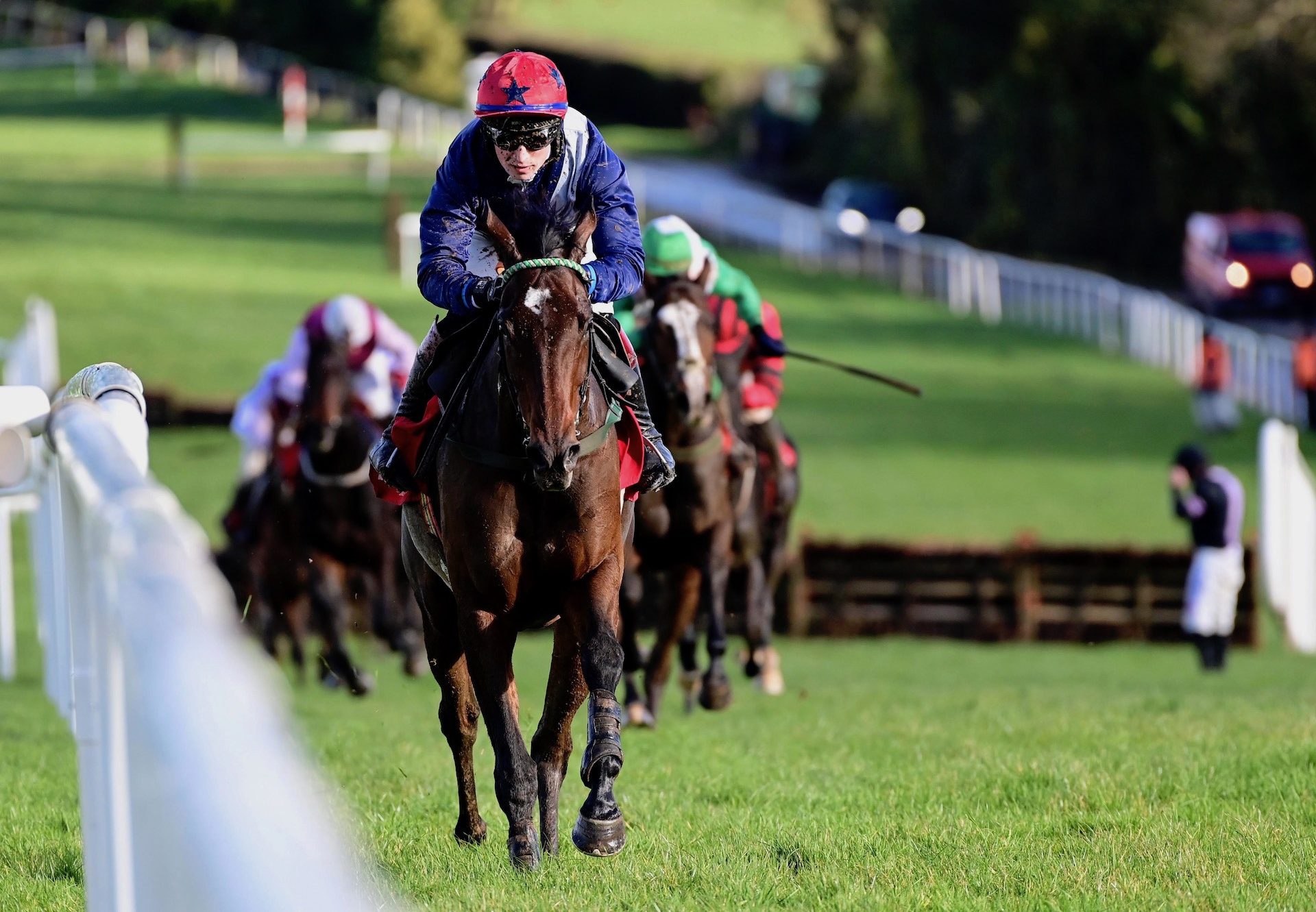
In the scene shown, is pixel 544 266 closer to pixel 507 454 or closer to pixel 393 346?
pixel 507 454

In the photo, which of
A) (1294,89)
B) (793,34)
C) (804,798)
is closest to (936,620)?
(804,798)

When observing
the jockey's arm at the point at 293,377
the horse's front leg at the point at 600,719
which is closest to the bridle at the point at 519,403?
the horse's front leg at the point at 600,719

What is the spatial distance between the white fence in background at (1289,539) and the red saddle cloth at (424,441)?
39.3ft

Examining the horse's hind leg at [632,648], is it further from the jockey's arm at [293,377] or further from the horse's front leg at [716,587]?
the jockey's arm at [293,377]

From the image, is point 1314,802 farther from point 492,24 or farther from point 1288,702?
point 492,24

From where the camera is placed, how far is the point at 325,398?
1222 cm

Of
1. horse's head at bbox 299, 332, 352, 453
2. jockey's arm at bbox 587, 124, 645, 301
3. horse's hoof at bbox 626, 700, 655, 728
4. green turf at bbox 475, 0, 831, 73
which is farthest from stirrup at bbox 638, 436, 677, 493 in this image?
green turf at bbox 475, 0, 831, 73

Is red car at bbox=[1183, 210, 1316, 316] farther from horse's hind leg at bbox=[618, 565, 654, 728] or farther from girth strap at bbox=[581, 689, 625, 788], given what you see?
girth strap at bbox=[581, 689, 625, 788]

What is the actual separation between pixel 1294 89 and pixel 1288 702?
32.8 m

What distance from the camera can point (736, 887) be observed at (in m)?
4.99

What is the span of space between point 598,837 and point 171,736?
320 centimetres

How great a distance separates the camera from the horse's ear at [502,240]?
18.1 ft

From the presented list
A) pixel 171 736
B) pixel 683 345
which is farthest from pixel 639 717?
pixel 171 736

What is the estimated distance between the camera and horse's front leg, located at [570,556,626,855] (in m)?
5.51
